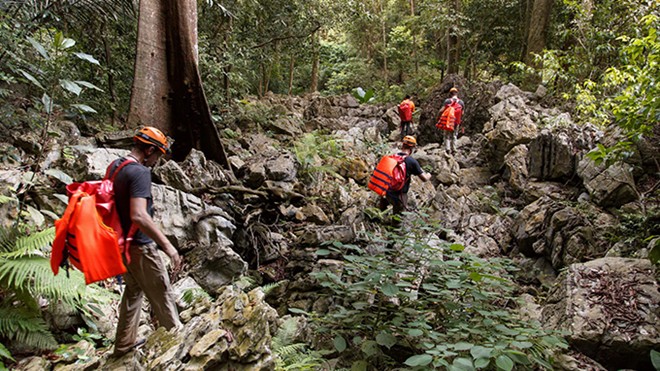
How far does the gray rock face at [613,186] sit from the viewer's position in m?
6.98

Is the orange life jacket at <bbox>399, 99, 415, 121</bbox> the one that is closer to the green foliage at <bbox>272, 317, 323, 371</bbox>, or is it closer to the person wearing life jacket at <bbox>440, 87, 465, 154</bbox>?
the person wearing life jacket at <bbox>440, 87, 465, 154</bbox>

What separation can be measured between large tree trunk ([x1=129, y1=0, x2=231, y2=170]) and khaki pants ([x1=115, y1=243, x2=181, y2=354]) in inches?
174

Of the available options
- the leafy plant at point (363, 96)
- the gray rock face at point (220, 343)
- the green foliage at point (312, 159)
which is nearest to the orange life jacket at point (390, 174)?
the green foliage at point (312, 159)

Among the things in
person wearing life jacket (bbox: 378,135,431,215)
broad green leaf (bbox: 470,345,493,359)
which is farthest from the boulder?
broad green leaf (bbox: 470,345,493,359)

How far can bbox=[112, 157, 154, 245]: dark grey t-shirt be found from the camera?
310 cm

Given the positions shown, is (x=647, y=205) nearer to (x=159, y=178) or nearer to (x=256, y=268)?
(x=256, y=268)

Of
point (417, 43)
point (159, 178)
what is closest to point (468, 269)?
point (159, 178)

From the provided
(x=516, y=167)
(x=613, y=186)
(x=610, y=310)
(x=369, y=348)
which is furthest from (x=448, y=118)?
(x=369, y=348)

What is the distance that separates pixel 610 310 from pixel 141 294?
4.68 m

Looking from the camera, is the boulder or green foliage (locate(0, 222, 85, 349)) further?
the boulder

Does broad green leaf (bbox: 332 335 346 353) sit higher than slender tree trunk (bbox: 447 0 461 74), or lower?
lower

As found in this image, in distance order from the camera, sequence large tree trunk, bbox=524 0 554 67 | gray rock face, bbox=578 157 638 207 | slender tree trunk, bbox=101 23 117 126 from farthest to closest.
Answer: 1. large tree trunk, bbox=524 0 554 67
2. slender tree trunk, bbox=101 23 117 126
3. gray rock face, bbox=578 157 638 207

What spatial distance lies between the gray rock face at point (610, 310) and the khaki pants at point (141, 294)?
3524mm

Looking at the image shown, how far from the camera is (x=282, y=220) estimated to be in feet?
23.7
